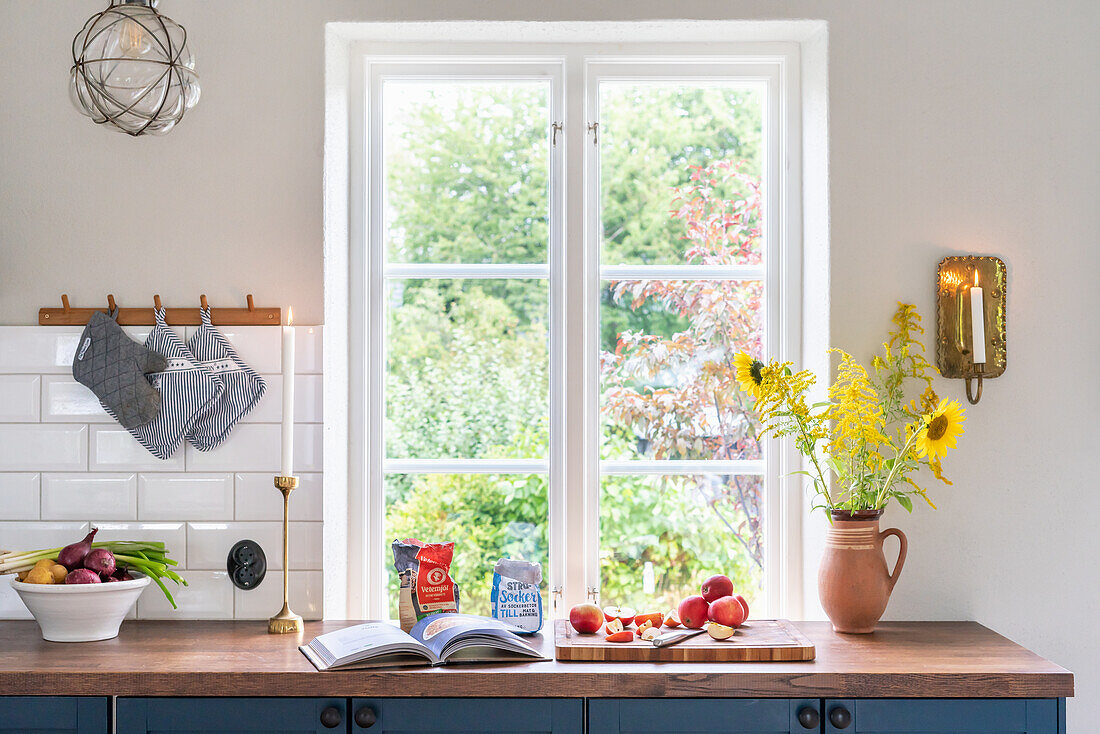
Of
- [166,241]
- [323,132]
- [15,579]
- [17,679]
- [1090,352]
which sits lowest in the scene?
[17,679]

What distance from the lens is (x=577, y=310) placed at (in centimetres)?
211

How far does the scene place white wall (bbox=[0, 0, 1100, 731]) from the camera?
192 cm

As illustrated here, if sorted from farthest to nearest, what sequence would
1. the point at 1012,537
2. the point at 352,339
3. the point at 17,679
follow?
1. the point at 352,339
2. the point at 1012,537
3. the point at 17,679

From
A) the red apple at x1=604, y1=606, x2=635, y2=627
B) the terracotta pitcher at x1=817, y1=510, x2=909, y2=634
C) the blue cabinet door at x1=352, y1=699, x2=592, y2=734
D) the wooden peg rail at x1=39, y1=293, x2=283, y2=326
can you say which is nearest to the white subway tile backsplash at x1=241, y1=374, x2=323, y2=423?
the wooden peg rail at x1=39, y1=293, x2=283, y2=326

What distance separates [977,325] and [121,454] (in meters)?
1.89

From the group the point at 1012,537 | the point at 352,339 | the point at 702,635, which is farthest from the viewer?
the point at 352,339

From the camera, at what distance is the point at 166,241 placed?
1.96 m

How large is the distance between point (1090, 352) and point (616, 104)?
1213 millimetres

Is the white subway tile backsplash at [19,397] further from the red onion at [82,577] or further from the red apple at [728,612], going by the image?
the red apple at [728,612]

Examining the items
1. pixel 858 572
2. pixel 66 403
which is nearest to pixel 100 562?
pixel 66 403

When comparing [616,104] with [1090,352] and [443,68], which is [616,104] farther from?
[1090,352]

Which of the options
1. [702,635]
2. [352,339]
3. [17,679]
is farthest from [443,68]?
[17,679]

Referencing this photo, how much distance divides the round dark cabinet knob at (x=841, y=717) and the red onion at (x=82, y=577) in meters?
1.41

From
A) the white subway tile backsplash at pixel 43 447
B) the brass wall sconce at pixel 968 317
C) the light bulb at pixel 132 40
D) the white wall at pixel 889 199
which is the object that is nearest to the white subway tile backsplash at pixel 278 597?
the white subway tile backsplash at pixel 43 447
